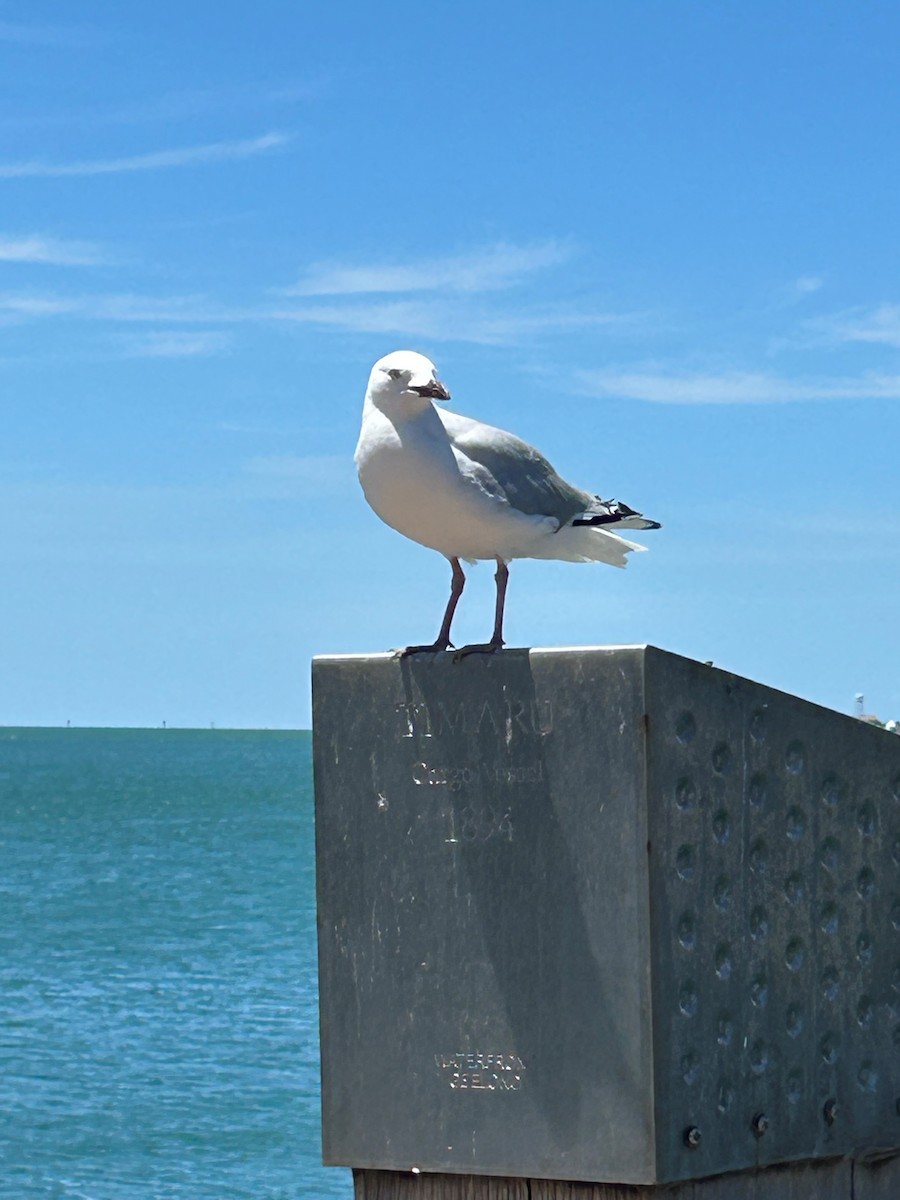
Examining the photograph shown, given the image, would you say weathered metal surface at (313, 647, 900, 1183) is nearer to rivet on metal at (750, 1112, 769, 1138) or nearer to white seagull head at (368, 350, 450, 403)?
rivet on metal at (750, 1112, 769, 1138)

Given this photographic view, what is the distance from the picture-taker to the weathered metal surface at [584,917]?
4430mm

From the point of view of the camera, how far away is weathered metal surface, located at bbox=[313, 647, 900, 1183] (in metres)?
4.43

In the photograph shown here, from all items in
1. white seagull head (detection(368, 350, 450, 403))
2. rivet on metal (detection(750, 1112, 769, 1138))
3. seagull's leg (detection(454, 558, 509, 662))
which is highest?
white seagull head (detection(368, 350, 450, 403))

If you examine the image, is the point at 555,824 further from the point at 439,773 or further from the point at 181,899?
the point at 181,899

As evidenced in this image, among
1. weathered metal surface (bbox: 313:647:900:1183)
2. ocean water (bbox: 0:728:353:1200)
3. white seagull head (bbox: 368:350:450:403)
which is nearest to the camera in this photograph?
weathered metal surface (bbox: 313:647:900:1183)

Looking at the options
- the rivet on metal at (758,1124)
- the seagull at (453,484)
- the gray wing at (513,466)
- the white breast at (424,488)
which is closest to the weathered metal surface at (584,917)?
the rivet on metal at (758,1124)

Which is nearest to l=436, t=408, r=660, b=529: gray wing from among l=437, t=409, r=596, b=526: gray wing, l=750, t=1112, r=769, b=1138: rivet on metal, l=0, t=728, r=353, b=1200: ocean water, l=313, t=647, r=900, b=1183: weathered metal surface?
l=437, t=409, r=596, b=526: gray wing

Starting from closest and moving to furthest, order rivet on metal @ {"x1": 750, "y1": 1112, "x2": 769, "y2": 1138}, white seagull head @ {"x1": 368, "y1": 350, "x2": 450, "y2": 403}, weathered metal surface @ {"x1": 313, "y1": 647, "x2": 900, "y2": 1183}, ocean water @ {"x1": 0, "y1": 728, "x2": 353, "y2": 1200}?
1. weathered metal surface @ {"x1": 313, "y1": 647, "x2": 900, "y2": 1183}
2. rivet on metal @ {"x1": 750, "y1": 1112, "x2": 769, "y2": 1138}
3. white seagull head @ {"x1": 368, "y1": 350, "x2": 450, "y2": 403}
4. ocean water @ {"x1": 0, "y1": 728, "x2": 353, "y2": 1200}

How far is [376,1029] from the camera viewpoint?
4.75 metres

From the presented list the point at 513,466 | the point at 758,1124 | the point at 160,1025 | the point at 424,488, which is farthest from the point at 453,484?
the point at 160,1025

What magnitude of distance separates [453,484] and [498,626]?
1.30 feet

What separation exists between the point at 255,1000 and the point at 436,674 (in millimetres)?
25232

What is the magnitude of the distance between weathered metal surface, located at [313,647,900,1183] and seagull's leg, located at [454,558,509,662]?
0.07 meters

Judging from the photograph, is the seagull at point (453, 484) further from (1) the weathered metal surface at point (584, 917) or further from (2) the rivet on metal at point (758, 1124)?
(2) the rivet on metal at point (758, 1124)
